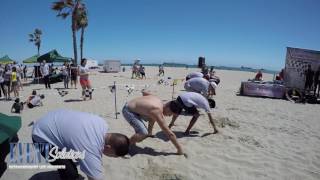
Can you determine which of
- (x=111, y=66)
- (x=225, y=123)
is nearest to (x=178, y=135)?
(x=225, y=123)

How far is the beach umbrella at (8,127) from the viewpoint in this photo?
9.68 feet

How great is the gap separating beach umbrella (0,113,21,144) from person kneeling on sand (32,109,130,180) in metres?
0.56

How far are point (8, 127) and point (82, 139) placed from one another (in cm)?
137

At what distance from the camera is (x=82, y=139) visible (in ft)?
7.81

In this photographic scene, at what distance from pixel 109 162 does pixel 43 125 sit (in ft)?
6.61

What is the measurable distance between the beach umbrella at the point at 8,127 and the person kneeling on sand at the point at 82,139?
56 cm

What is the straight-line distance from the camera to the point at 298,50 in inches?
534

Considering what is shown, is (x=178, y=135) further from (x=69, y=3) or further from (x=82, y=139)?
(x=69, y=3)

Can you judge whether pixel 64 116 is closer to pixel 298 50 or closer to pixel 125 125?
pixel 125 125

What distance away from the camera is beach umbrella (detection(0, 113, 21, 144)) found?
116 inches

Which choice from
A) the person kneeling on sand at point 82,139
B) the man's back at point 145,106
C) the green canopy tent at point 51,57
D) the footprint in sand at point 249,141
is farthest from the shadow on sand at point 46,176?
the green canopy tent at point 51,57

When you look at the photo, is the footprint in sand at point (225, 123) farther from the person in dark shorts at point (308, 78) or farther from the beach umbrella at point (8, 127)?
the person in dark shorts at point (308, 78)

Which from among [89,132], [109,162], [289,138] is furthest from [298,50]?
[89,132]

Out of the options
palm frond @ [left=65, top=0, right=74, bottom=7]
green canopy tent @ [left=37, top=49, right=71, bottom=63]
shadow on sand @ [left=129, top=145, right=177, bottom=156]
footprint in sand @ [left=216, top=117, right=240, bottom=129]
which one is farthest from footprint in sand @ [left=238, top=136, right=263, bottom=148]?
palm frond @ [left=65, top=0, right=74, bottom=7]
